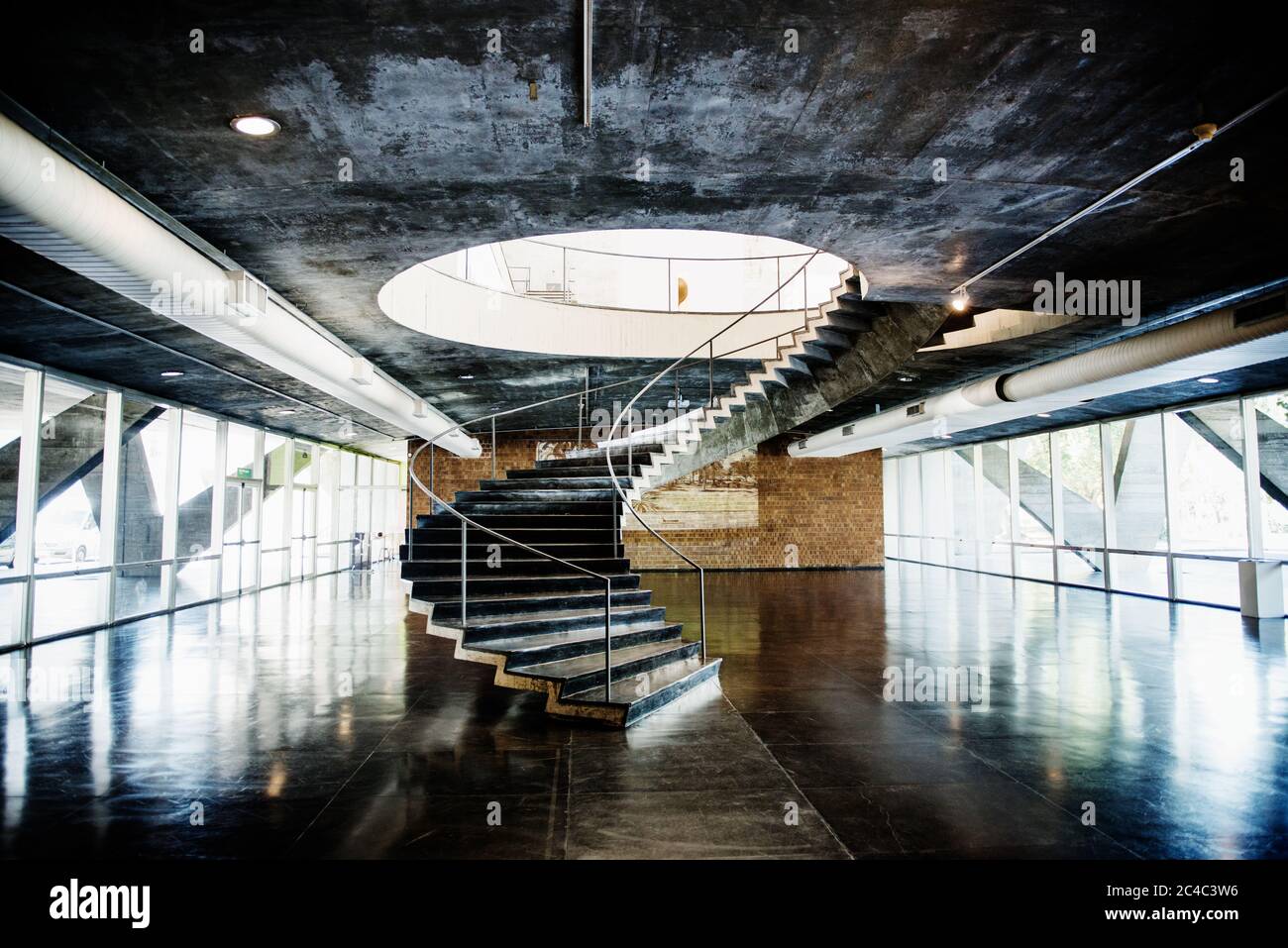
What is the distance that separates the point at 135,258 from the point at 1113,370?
841 centimetres

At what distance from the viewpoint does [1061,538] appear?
1454 cm

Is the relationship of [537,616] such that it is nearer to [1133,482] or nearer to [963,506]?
[1133,482]

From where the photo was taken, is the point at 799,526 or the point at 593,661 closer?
the point at 593,661

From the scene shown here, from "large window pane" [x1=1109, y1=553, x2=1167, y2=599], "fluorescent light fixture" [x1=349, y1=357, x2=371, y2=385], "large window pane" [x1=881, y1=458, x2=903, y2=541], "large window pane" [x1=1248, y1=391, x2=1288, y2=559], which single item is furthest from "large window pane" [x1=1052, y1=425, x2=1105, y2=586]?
"fluorescent light fixture" [x1=349, y1=357, x2=371, y2=385]

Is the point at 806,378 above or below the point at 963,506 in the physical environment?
above

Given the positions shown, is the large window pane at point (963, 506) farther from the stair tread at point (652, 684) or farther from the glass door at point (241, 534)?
the glass door at point (241, 534)

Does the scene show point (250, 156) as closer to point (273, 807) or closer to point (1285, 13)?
point (273, 807)

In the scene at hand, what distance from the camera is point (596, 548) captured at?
7.08 metres

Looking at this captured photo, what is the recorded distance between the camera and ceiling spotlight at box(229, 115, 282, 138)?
12.0 ft

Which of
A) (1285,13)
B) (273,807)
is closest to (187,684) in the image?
(273,807)

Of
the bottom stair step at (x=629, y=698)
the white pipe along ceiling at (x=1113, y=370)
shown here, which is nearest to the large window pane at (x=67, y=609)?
the bottom stair step at (x=629, y=698)

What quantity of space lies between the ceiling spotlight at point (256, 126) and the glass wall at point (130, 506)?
6360mm

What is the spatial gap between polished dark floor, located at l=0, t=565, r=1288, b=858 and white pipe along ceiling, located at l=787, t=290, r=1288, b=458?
2.79 m

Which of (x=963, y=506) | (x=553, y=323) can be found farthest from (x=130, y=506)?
(x=963, y=506)
